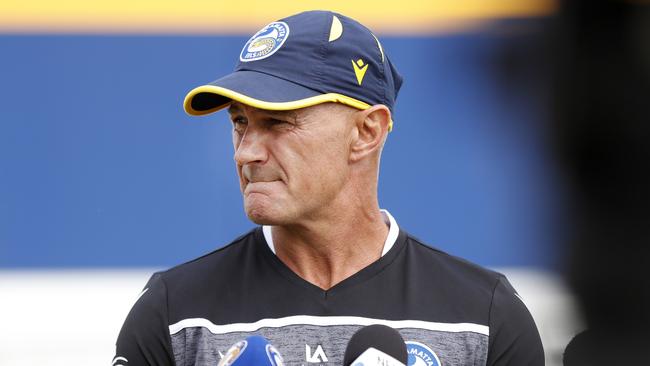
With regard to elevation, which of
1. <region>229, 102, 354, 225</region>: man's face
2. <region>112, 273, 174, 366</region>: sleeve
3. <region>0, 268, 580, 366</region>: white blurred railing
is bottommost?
<region>0, 268, 580, 366</region>: white blurred railing

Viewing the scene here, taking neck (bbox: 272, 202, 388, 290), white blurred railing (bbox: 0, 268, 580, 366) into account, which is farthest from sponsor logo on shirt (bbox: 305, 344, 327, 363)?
white blurred railing (bbox: 0, 268, 580, 366)

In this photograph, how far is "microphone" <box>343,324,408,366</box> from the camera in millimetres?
1374

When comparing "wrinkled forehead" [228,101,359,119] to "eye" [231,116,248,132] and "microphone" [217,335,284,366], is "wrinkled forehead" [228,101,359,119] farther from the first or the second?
"microphone" [217,335,284,366]

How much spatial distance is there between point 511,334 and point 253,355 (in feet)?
1.87

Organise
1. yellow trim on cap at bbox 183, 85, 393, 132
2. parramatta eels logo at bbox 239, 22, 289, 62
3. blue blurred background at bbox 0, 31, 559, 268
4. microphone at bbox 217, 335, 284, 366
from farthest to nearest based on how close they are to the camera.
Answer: blue blurred background at bbox 0, 31, 559, 268
parramatta eels logo at bbox 239, 22, 289, 62
yellow trim on cap at bbox 183, 85, 393, 132
microphone at bbox 217, 335, 284, 366

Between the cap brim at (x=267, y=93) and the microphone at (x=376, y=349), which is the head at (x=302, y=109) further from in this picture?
the microphone at (x=376, y=349)

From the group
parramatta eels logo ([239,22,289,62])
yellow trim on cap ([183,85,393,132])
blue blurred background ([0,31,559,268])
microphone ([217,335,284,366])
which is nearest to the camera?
microphone ([217,335,284,366])

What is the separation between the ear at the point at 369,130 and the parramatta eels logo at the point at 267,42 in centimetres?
19

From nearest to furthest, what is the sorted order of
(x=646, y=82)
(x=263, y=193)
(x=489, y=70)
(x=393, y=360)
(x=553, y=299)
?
(x=393, y=360) < (x=263, y=193) < (x=646, y=82) < (x=553, y=299) < (x=489, y=70)

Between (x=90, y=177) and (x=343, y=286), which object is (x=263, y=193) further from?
(x=90, y=177)

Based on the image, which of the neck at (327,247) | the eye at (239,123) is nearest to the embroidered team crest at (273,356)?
the neck at (327,247)

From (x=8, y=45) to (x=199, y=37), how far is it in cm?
71

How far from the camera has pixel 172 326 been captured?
1.72 m

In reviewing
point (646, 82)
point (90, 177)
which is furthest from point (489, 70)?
point (90, 177)
